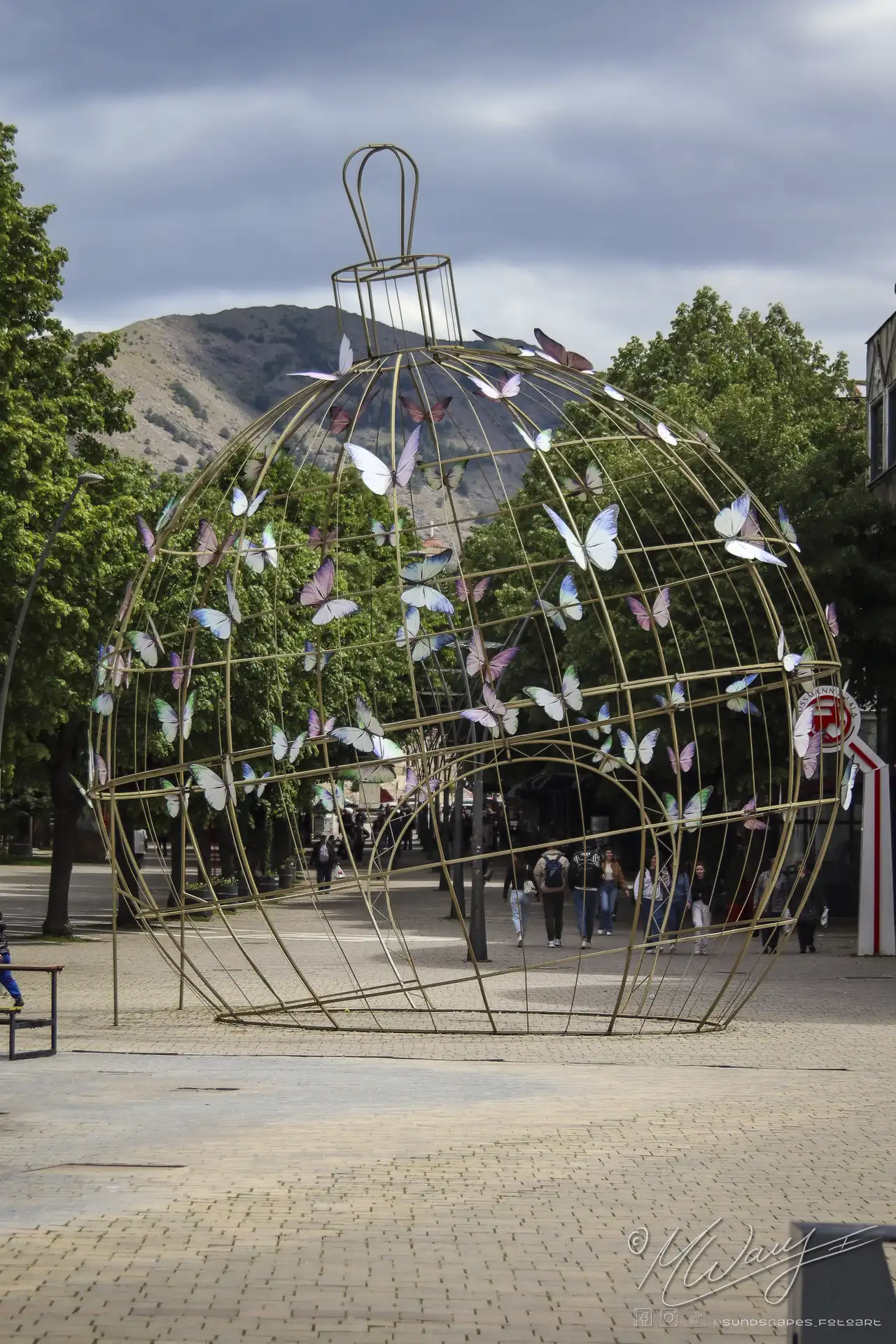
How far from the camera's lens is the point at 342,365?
13602mm

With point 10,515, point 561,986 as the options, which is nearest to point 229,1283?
point 561,986

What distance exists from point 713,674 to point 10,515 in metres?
10.9

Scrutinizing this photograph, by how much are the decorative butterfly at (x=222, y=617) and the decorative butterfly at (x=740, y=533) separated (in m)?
3.87

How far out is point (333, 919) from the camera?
34688 millimetres

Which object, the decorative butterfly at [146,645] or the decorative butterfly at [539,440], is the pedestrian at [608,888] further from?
the decorative butterfly at [539,440]

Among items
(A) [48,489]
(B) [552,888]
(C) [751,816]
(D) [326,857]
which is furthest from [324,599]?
(D) [326,857]

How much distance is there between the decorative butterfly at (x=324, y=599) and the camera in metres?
13.1

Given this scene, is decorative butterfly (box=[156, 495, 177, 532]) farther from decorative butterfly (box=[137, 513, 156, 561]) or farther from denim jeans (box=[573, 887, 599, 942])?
denim jeans (box=[573, 887, 599, 942])

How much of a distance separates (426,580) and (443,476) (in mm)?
1333

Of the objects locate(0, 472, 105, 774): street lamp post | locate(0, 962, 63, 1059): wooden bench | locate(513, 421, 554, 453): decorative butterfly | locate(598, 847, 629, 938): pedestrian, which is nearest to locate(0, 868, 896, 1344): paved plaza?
locate(0, 962, 63, 1059): wooden bench

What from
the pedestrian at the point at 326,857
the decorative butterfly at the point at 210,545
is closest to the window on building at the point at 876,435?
the pedestrian at the point at 326,857

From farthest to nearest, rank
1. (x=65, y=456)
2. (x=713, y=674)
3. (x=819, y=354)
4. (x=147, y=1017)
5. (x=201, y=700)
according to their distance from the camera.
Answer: (x=819, y=354) < (x=201, y=700) < (x=65, y=456) < (x=147, y=1017) < (x=713, y=674)

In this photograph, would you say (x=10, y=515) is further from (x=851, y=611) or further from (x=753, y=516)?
(x=851, y=611)

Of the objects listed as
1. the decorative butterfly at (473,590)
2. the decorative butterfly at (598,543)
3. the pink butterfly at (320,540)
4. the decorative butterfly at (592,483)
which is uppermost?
the decorative butterfly at (592,483)
